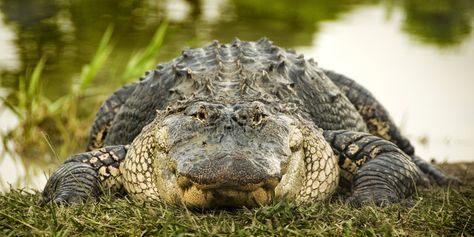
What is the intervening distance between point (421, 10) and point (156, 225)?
15996 mm

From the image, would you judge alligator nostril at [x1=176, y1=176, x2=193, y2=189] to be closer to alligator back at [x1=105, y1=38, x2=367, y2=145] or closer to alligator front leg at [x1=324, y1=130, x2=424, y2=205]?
alligator back at [x1=105, y1=38, x2=367, y2=145]

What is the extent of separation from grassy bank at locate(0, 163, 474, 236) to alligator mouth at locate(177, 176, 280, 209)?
2.0 inches

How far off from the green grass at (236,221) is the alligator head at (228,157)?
0.35 feet

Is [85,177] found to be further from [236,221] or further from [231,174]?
[231,174]

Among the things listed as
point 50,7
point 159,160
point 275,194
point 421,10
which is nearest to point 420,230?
point 275,194

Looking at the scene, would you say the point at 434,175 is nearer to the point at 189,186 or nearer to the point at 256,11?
the point at 189,186

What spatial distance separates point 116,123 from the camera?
657 centimetres

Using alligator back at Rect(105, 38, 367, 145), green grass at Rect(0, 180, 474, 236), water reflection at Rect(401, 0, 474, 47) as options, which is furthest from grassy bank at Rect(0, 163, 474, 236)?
water reflection at Rect(401, 0, 474, 47)

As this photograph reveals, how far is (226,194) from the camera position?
160 inches

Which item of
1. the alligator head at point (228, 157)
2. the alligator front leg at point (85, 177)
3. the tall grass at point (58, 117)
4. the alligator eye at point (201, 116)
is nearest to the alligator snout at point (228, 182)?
the alligator head at point (228, 157)

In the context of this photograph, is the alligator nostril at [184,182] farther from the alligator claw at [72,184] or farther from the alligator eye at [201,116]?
the alligator claw at [72,184]

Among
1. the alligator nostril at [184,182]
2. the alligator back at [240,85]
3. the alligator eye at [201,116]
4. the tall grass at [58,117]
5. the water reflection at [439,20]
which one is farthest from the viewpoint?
the water reflection at [439,20]

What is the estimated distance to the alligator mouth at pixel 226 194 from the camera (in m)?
4.04

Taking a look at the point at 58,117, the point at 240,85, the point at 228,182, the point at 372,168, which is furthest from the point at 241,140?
the point at 58,117
